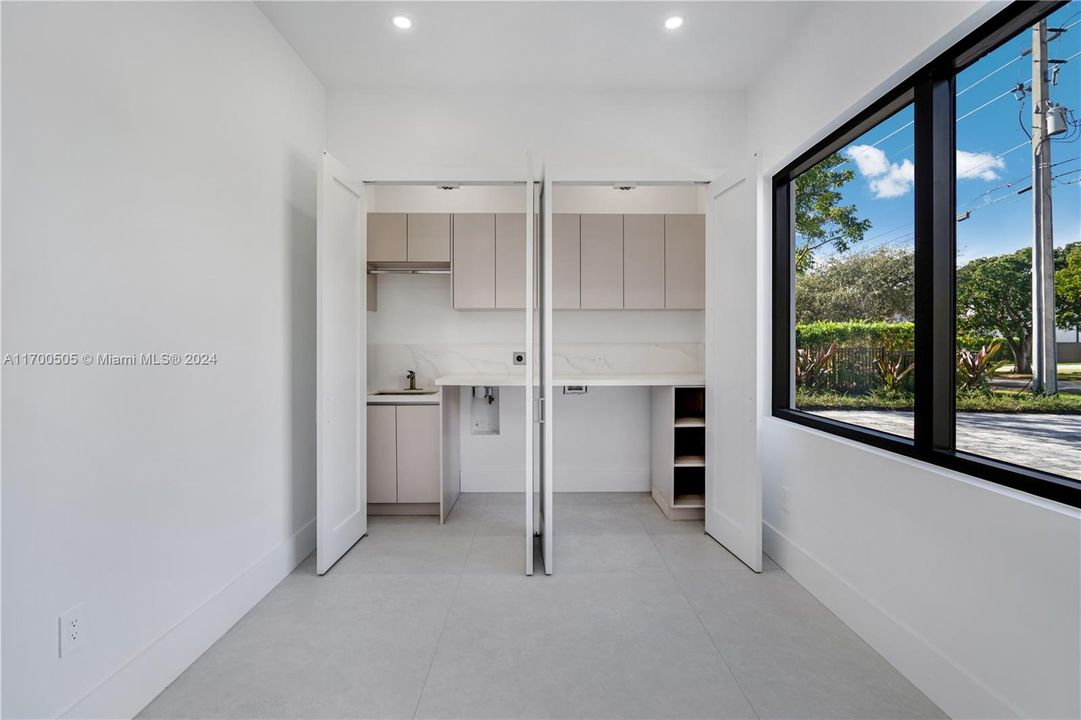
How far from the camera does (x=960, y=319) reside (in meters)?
1.71

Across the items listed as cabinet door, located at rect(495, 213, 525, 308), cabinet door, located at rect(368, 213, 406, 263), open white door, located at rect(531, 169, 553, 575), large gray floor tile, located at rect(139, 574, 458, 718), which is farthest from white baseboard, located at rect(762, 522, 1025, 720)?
cabinet door, located at rect(368, 213, 406, 263)

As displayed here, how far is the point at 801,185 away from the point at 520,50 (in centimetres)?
177

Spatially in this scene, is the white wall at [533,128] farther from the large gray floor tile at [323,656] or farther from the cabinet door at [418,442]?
the large gray floor tile at [323,656]

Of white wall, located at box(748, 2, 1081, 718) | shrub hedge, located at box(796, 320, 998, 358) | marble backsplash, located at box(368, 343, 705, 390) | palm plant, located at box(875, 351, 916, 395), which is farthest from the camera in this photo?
marble backsplash, located at box(368, 343, 705, 390)

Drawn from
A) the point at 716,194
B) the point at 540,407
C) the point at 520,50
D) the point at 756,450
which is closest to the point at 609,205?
the point at 716,194

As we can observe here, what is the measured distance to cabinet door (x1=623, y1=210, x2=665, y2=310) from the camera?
3.66 meters

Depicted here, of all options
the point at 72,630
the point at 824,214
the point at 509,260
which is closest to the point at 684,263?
the point at 824,214

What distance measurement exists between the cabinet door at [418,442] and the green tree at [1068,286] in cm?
290

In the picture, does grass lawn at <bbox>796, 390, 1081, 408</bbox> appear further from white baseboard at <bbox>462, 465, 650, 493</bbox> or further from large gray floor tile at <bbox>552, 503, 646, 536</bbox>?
white baseboard at <bbox>462, 465, 650, 493</bbox>

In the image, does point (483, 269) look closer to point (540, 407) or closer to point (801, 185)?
point (540, 407)

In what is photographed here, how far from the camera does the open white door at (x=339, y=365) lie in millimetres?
2514

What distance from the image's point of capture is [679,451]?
11.6 ft

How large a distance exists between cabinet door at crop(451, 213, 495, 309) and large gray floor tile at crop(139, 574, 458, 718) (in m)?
1.97

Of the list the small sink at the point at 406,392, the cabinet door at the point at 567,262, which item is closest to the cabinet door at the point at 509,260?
the cabinet door at the point at 567,262
